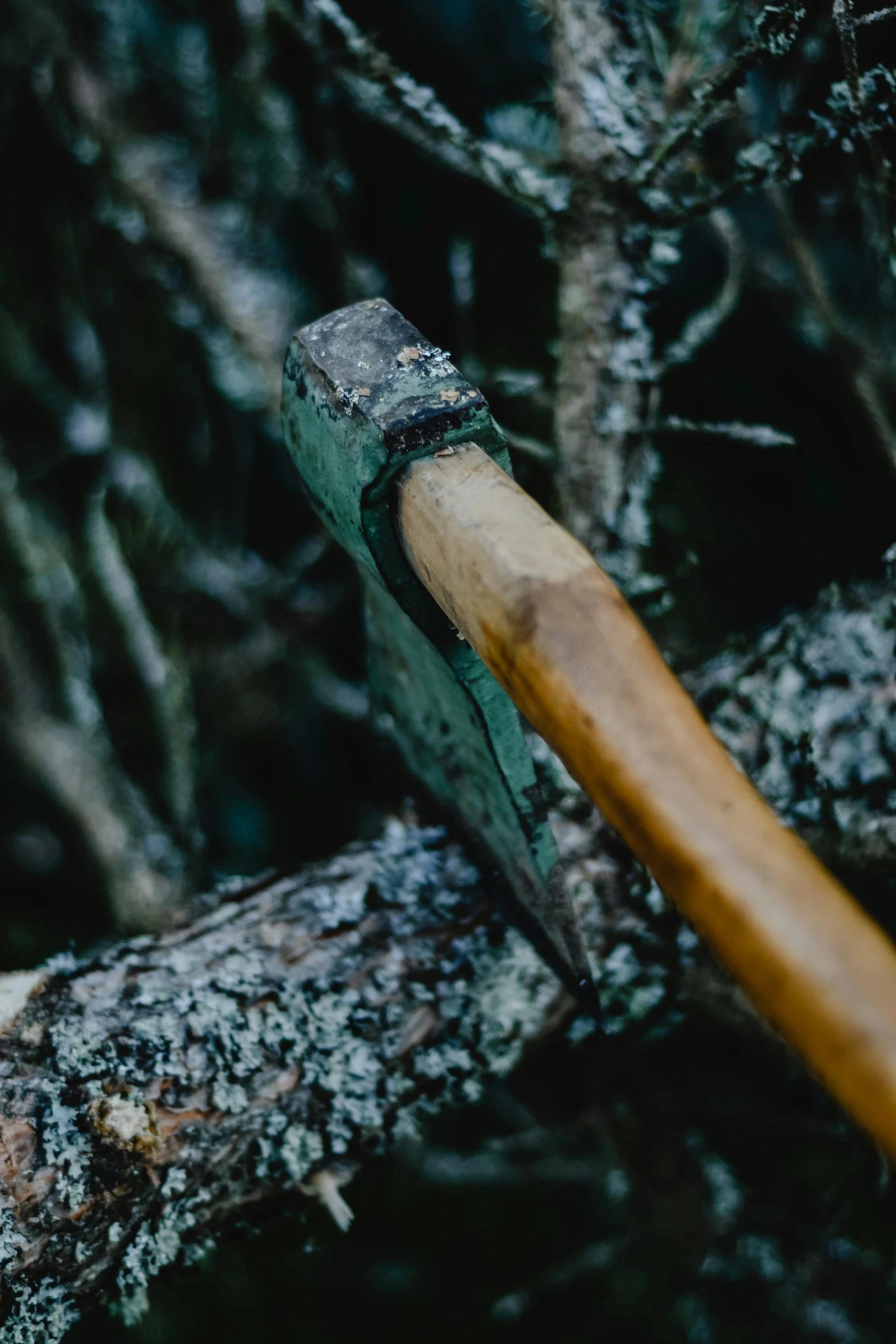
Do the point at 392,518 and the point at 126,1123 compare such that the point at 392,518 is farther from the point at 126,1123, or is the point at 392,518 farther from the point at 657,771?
the point at 126,1123

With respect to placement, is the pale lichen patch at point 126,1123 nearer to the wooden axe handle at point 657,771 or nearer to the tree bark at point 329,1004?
the tree bark at point 329,1004

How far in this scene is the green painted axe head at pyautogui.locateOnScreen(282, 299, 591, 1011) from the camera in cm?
68

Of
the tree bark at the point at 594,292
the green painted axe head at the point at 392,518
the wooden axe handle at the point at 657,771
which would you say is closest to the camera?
the wooden axe handle at the point at 657,771

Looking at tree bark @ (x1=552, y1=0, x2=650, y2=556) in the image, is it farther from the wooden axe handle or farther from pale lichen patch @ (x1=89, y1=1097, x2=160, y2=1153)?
pale lichen patch @ (x1=89, y1=1097, x2=160, y2=1153)

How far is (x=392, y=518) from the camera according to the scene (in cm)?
72

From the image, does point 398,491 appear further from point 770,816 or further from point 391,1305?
point 391,1305

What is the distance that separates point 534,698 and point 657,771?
0.09 m

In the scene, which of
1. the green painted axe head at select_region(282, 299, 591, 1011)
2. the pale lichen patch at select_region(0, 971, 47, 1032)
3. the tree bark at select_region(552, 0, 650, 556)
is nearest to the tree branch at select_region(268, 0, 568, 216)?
the tree bark at select_region(552, 0, 650, 556)

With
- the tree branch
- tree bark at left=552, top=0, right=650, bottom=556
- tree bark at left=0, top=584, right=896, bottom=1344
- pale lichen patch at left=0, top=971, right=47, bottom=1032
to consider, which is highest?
the tree branch

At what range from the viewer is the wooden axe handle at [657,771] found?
1.56ft

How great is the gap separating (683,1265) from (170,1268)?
0.88 metres

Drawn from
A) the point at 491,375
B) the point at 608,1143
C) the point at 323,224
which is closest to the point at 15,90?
the point at 323,224

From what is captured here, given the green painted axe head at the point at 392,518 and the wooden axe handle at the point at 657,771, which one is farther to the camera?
the green painted axe head at the point at 392,518

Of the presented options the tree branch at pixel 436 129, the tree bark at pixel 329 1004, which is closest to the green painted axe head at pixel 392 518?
the tree bark at pixel 329 1004
